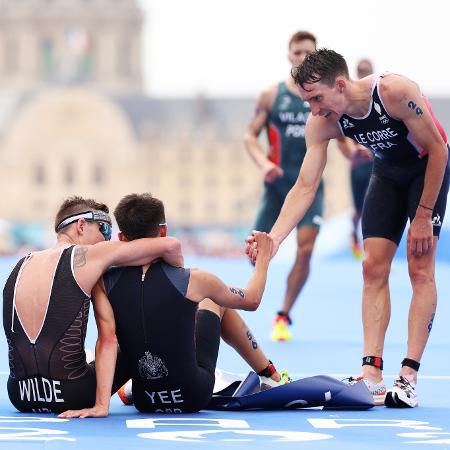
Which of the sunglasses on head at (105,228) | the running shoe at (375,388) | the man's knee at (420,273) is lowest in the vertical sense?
the running shoe at (375,388)

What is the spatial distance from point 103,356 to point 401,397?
1391mm

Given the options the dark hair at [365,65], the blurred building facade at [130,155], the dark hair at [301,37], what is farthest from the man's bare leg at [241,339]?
the blurred building facade at [130,155]

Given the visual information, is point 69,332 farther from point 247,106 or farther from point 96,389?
point 247,106

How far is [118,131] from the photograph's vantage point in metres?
121

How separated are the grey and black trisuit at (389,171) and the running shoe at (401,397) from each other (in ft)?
2.75

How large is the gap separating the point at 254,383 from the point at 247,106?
119m

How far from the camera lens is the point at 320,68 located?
720cm

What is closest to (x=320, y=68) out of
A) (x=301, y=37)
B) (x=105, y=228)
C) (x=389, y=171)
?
(x=389, y=171)

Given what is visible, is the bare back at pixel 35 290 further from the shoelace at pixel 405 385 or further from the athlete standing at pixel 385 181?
the shoelace at pixel 405 385

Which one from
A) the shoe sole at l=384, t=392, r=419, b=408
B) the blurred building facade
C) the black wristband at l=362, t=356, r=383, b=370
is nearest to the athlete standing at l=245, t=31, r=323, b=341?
the black wristband at l=362, t=356, r=383, b=370

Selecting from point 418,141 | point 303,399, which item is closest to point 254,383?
point 303,399

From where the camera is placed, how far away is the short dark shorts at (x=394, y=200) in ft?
25.1

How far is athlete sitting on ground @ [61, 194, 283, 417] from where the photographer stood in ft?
22.2

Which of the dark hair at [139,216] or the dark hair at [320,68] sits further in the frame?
the dark hair at [320,68]
